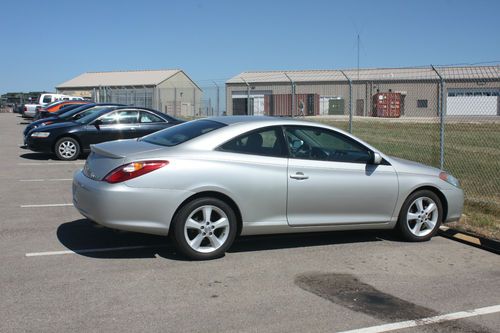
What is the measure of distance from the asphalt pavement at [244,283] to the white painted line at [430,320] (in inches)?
0.6

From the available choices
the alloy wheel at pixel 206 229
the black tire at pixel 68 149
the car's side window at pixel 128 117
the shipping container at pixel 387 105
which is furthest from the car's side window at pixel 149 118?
the shipping container at pixel 387 105

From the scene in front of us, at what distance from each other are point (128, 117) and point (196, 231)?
9316 mm

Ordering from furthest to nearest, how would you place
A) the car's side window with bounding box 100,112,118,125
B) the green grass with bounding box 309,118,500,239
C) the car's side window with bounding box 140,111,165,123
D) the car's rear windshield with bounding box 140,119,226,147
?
the car's side window with bounding box 140,111,165,123 < the car's side window with bounding box 100,112,118,125 < the green grass with bounding box 309,118,500,239 < the car's rear windshield with bounding box 140,119,226,147

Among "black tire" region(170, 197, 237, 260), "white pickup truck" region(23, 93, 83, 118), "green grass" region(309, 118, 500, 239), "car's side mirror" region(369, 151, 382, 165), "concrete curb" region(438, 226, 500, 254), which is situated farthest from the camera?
"white pickup truck" region(23, 93, 83, 118)

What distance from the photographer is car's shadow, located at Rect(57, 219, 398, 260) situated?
602cm

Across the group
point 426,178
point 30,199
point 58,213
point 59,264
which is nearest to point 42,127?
point 30,199

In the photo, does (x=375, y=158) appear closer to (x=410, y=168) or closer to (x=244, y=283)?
(x=410, y=168)

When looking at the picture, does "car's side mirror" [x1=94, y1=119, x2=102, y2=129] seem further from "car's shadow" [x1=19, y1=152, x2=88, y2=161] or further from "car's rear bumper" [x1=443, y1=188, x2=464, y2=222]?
"car's rear bumper" [x1=443, y1=188, x2=464, y2=222]

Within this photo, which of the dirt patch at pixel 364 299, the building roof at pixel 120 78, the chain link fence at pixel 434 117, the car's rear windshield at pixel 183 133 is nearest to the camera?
the dirt patch at pixel 364 299

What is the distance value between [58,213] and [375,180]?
4478mm

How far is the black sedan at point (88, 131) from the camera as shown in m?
14.2

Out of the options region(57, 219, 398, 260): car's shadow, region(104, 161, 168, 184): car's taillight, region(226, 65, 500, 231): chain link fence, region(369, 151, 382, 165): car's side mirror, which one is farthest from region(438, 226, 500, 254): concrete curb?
region(104, 161, 168, 184): car's taillight

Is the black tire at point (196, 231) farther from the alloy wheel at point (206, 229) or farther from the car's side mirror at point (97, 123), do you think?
the car's side mirror at point (97, 123)

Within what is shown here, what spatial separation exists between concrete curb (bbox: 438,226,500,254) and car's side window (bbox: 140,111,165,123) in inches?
353
